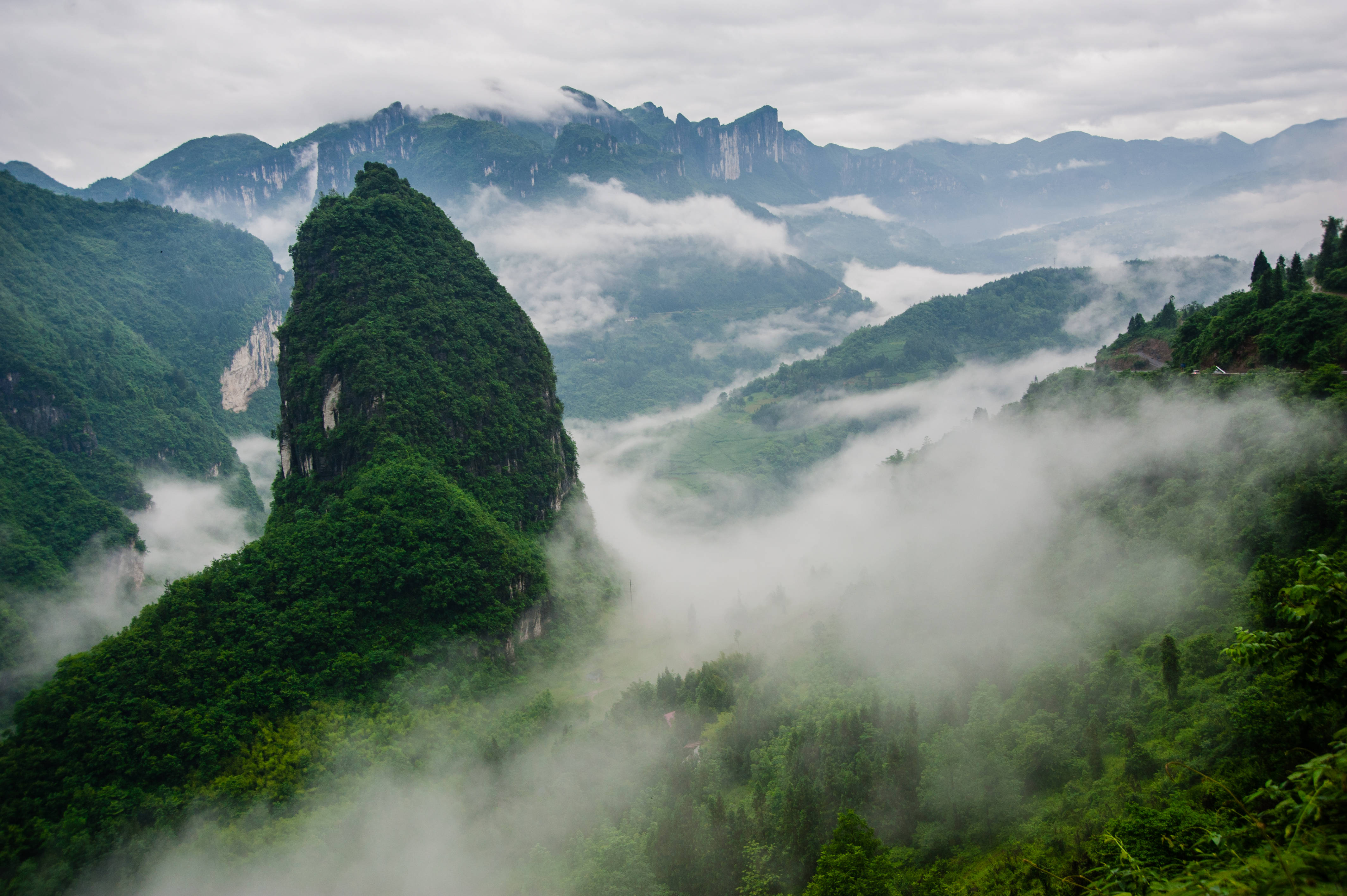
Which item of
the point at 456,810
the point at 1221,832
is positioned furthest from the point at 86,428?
the point at 1221,832

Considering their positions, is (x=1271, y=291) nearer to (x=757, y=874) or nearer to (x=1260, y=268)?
(x=1260, y=268)

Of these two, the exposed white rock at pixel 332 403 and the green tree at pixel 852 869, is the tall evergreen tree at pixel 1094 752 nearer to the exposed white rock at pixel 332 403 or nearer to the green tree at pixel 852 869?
the green tree at pixel 852 869

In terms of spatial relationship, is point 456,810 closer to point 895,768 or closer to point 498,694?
point 498,694

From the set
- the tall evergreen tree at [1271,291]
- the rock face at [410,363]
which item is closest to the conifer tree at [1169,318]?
the tall evergreen tree at [1271,291]

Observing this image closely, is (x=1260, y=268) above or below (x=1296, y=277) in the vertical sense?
above

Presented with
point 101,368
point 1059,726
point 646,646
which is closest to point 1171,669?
point 1059,726

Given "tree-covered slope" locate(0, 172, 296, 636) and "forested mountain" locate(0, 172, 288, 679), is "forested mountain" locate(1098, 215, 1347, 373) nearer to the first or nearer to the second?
"forested mountain" locate(0, 172, 288, 679)
